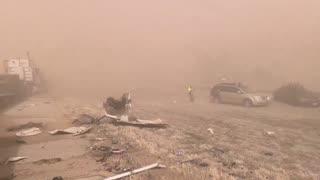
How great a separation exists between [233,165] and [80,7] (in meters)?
134

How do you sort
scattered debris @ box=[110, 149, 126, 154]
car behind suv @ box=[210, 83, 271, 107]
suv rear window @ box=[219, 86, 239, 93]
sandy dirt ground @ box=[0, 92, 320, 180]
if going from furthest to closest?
1. suv rear window @ box=[219, 86, 239, 93]
2. car behind suv @ box=[210, 83, 271, 107]
3. scattered debris @ box=[110, 149, 126, 154]
4. sandy dirt ground @ box=[0, 92, 320, 180]

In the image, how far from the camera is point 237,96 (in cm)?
3425

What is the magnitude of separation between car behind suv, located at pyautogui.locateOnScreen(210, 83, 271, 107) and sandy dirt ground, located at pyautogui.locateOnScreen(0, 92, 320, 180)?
9.33 metres

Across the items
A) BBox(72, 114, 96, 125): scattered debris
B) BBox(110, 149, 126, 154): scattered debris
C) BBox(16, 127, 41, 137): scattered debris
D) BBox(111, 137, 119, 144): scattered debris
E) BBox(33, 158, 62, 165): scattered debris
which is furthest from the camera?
BBox(72, 114, 96, 125): scattered debris

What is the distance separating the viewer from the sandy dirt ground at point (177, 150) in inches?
453

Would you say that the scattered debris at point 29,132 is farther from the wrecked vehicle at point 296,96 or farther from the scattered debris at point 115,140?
the wrecked vehicle at point 296,96

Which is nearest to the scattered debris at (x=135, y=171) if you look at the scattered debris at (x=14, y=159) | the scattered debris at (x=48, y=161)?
the scattered debris at (x=48, y=161)

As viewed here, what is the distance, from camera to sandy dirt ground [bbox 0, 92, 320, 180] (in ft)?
37.8

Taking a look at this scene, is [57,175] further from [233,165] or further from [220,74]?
[220,74]

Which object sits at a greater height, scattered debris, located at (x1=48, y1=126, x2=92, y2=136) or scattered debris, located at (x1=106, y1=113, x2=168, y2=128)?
scattered debris, located at (x1=106, y1=113, x2=168, y2=128)

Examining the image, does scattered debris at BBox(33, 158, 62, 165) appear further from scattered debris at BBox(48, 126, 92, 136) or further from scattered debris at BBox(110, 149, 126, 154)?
scattered debris at BBox(48, 126, 92, 136)

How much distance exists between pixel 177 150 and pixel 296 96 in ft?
72.7

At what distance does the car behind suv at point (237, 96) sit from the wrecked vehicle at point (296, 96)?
1775mm

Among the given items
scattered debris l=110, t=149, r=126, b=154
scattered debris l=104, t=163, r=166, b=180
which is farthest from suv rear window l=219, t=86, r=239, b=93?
scattered debris l=104, t=163, r=166, b=180
